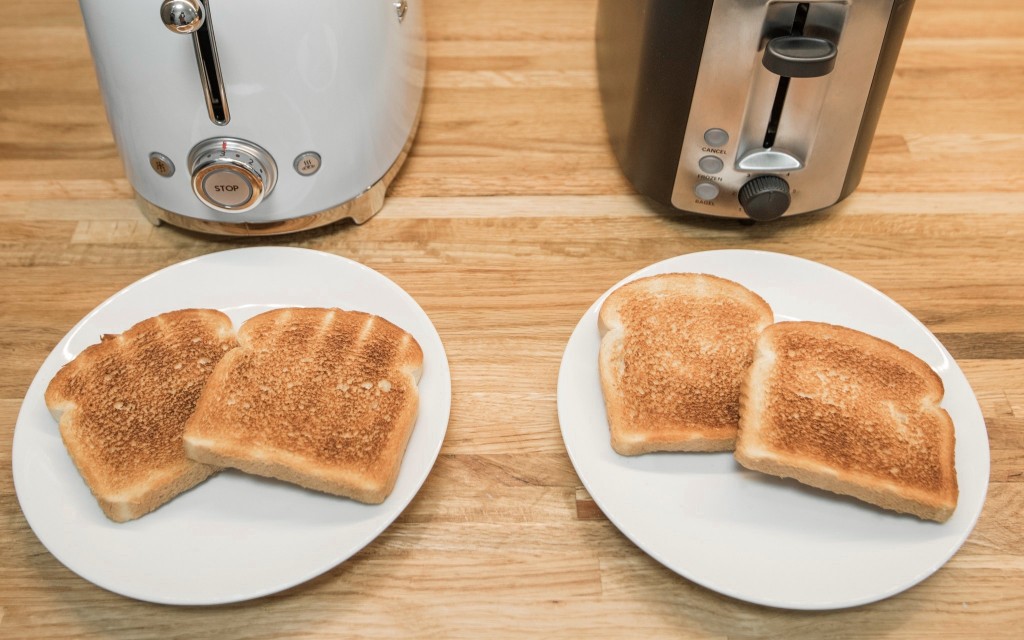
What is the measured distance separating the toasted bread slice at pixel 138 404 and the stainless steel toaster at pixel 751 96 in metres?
0.54

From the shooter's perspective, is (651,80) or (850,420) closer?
(850,420)

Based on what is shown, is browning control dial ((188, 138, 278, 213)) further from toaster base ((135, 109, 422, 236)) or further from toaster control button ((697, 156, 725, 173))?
toaster control button ((697, 156, 725, 173))

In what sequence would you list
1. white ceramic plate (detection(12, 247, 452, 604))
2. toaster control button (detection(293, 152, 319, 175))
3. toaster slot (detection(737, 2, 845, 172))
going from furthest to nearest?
toaster control button (detection(293, 152, 319, 175))
toaster slot (detection(737, 2, 845, 172))
white ceramic plate (detection(12, 247, 452, 604))

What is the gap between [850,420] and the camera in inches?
32.2

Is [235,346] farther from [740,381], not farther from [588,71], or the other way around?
[588,71]

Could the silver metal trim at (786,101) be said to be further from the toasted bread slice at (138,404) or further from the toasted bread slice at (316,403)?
the toasted bread slice at (138,404)

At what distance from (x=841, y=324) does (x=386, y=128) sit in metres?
0.57

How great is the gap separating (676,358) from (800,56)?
1.05 feet

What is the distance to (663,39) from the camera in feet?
3.06

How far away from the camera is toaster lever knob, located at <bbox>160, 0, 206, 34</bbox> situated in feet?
2.54

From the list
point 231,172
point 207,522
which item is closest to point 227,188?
point 231,172

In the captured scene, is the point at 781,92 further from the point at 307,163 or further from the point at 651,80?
the point at 307,163

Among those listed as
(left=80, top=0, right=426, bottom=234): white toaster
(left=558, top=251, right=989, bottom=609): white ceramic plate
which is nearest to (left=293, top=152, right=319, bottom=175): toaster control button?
(left=80, top=0, right=426, bottom=234): white toaster

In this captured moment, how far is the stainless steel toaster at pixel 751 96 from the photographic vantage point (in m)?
0.86
